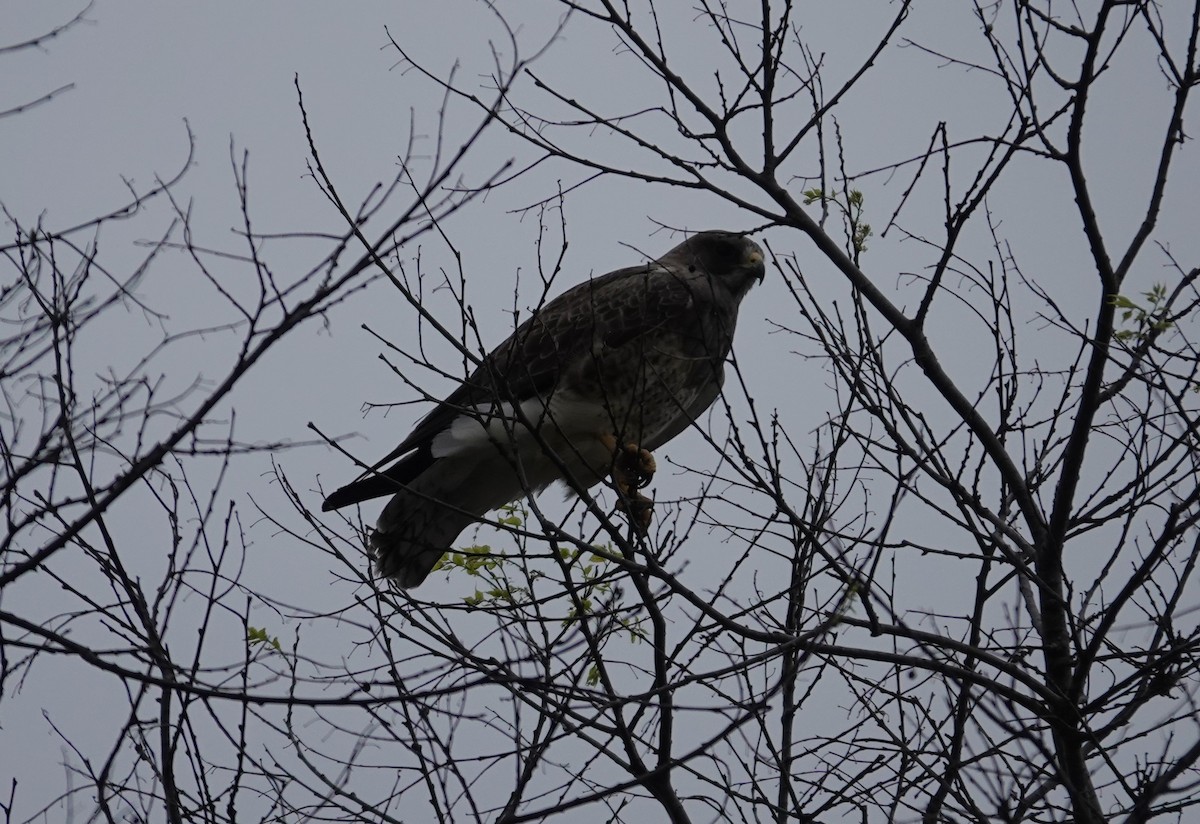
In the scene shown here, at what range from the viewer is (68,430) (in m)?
3.46

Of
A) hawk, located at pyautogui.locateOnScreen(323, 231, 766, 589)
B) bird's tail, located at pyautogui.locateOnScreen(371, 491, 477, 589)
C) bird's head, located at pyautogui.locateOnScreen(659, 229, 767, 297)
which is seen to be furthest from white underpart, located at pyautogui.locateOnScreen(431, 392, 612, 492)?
bird's head, located at pyautogui.locateOnScreen(659, 229, 767, 297)

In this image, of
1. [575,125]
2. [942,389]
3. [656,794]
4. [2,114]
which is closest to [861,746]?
[656,794]

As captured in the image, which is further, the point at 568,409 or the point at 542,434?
the point at 568,409

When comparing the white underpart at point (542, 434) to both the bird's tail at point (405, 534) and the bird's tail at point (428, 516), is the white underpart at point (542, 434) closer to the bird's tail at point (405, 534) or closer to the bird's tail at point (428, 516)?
the bird's tail at point (428, 516)

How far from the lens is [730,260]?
6246 mm

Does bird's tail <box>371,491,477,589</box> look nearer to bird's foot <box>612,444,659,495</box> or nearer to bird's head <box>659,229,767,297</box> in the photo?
bird's foot <box>612,444,659,495</box>

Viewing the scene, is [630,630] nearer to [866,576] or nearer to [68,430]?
[866,576]

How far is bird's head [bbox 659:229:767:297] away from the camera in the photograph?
6.14 meters

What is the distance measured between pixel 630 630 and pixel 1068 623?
130 cm

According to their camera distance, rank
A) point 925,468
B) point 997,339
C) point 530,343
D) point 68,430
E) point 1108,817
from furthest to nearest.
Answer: point 530,343 < point 997,339 < point 925,468 < point 68,430 < point 1108,817

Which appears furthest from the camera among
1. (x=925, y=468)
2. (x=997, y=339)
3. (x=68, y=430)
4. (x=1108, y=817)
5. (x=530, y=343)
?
(x=530, y=343)

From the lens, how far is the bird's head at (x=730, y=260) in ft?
20.1

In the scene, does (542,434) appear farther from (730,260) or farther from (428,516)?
(730,260)

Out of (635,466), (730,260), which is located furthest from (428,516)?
(730,260)
